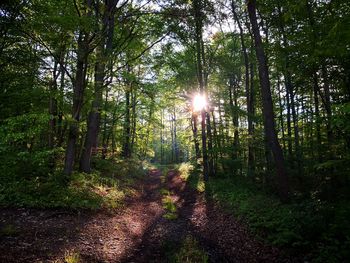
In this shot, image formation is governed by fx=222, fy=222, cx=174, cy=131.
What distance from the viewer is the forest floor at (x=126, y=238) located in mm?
5156

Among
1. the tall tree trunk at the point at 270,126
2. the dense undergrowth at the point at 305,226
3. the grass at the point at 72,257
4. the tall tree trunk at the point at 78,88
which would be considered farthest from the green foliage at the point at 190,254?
the tall tree trunk at the point at 78,88

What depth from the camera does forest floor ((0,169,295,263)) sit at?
5156 millimetres

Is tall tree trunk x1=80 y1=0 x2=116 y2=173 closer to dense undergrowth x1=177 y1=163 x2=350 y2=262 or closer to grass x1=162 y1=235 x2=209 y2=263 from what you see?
grass x1=162 y1=235 x2=209 y2=263

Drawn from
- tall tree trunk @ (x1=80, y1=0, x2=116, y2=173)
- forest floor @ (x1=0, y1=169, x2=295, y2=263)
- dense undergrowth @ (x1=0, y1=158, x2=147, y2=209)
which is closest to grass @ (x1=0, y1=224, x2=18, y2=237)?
forest floor @ (x1=0, y1=169, x2=295, y2=263)

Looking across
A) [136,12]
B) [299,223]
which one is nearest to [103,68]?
[136,12]

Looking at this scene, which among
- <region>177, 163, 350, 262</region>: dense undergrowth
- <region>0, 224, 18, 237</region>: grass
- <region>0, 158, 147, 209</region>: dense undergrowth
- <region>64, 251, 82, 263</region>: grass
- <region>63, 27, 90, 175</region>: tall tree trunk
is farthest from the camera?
<region>63, 27, 90, 175</region>: tall tree trunk

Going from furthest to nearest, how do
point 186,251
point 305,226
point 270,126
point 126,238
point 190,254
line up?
point 270,126
point 126,238
point 186,251
point 190,254
point 305,226

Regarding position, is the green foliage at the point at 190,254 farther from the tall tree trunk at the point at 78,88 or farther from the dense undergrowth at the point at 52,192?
the tall tree trunk at the point at 78,88

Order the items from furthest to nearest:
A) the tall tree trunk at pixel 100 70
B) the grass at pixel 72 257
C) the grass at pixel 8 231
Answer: the tall tree trunk at pixel 100 70 → the grass at pixel 8 231 → the grass at pixel 72 257

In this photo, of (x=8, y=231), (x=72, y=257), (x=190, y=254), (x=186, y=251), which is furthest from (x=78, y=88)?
(x=190, y=254)

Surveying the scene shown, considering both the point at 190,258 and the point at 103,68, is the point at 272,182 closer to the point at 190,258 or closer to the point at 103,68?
Answer: the point at 190,258

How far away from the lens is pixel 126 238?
673 cm

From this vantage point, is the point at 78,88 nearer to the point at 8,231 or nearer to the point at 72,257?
the point at 8,231

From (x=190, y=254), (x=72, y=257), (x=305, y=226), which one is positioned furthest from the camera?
(x=190, y=254)
